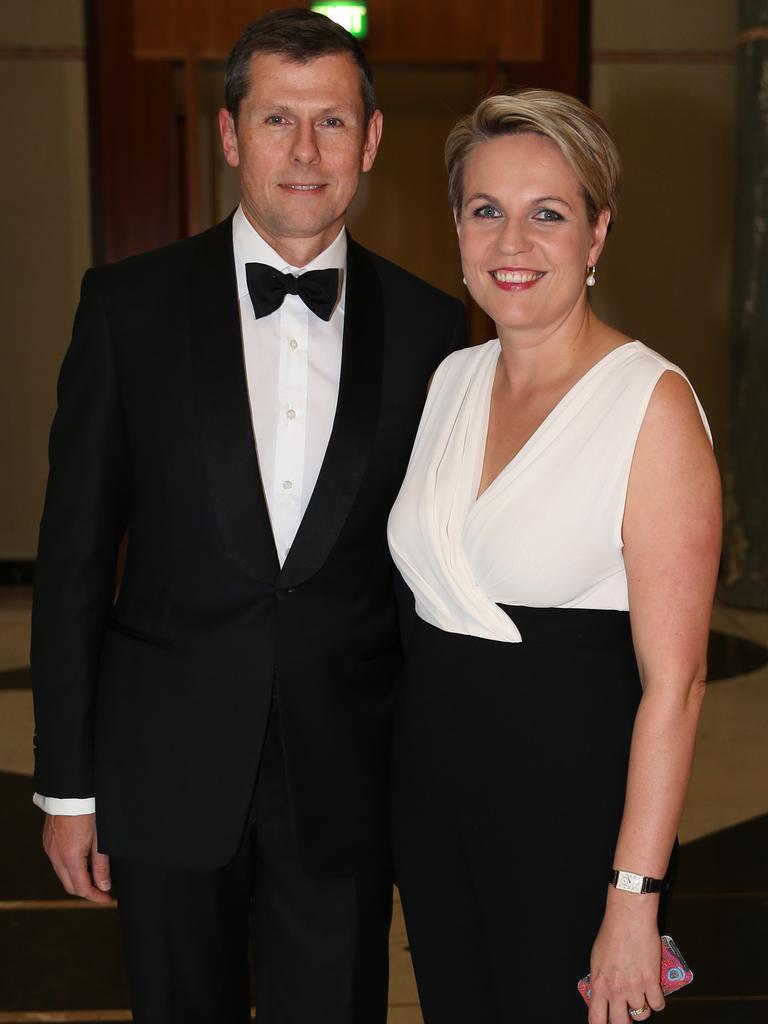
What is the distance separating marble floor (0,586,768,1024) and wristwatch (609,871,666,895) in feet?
4.43

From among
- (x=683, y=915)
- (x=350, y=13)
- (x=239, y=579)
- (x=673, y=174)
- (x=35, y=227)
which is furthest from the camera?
(x=673, y=174)

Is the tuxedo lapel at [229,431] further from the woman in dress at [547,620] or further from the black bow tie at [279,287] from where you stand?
the woman in dress at [547,620]

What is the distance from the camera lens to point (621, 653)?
183 centimetres

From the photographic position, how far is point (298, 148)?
2.00 metres

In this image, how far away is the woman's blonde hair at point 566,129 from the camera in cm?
186

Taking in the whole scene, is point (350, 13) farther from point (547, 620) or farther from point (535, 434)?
point (547, 620)

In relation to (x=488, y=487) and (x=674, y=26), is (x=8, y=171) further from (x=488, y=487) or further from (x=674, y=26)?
(x=488, y=487)

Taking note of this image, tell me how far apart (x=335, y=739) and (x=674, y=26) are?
20.0ft

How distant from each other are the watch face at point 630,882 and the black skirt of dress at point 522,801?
0.07 meters

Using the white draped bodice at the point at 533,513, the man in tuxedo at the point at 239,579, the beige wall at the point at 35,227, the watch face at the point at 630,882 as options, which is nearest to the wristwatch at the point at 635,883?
the watch face at the point at 630,882

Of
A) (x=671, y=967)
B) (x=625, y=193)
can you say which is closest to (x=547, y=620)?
(x=671, y=967)

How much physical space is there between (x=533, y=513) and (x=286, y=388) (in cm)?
45

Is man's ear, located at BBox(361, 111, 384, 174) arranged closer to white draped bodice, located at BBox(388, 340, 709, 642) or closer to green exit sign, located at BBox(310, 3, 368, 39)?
white draped bodice, located at BBox(388, 340, 709, 642)

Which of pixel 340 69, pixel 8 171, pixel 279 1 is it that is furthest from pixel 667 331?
pixel 340 69
